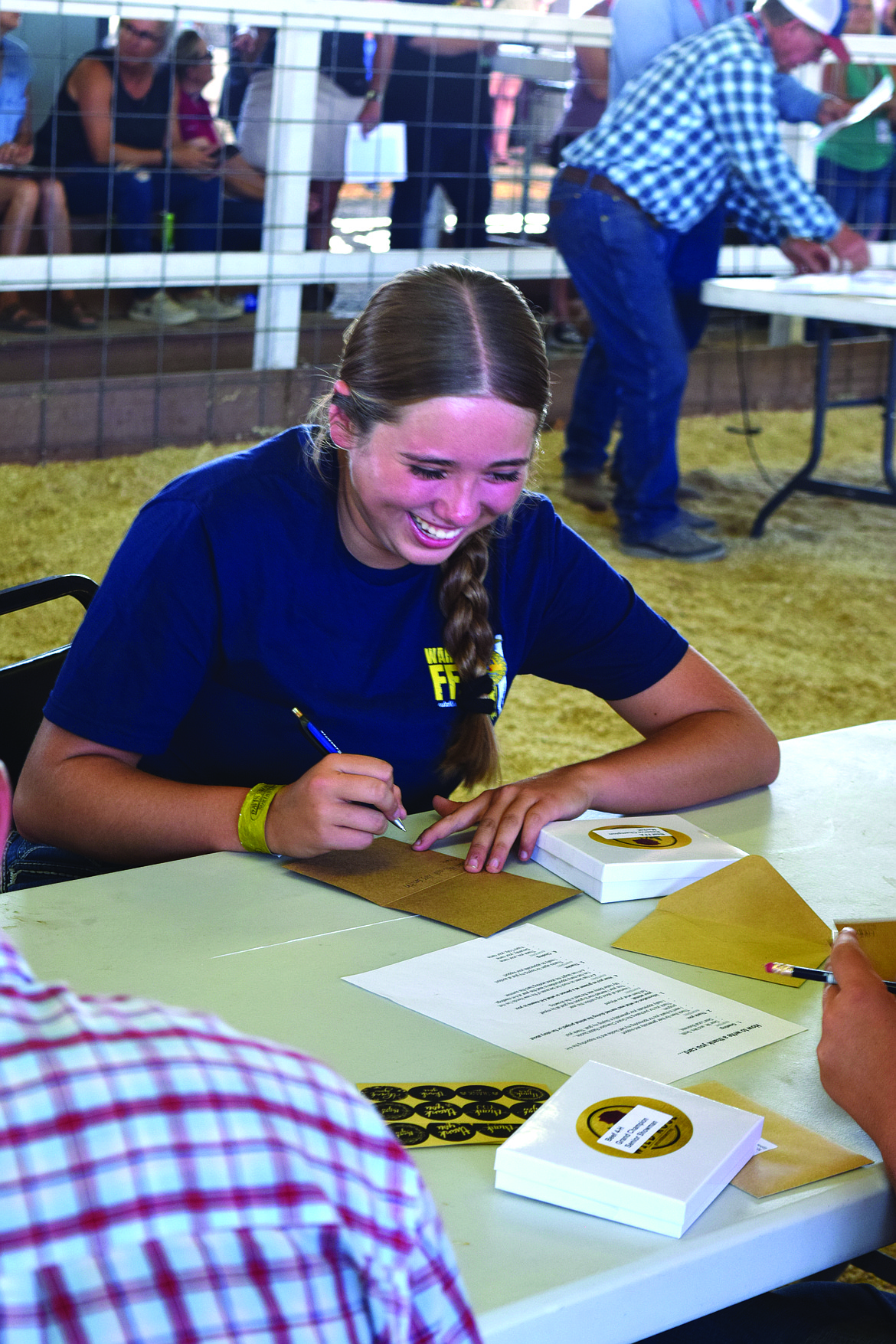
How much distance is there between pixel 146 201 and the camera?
183 inches

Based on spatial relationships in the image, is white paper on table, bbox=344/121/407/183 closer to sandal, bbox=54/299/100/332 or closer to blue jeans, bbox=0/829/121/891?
sandal, bbox=54/299/100/332

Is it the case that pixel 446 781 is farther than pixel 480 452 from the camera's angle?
Yes

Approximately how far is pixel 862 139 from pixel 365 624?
218 inches

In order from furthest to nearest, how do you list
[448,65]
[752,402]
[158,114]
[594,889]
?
[752,402]
[448,65]
[158,114]
[594,889]

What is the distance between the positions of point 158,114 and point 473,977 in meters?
4.21

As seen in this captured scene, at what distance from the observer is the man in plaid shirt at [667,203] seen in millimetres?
4129

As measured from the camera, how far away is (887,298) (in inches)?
164

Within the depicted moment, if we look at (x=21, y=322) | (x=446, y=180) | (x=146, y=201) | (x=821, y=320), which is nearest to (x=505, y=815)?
(x=821, y=320)

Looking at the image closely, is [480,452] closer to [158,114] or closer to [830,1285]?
[830,1285]

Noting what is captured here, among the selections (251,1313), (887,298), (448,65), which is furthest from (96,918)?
(448,65)

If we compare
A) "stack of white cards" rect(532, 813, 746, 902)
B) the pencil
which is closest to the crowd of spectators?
"stack of white cards" rect(532, 813, 746, 902)

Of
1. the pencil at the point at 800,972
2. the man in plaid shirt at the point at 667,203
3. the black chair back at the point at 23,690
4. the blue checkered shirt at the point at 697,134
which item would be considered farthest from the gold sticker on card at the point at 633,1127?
the blue checkered shirt at the point at 697,134

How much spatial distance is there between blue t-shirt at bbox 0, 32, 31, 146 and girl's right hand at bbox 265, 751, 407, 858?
151 inches

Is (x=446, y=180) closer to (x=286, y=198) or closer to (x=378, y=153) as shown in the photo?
(x=378, y=153)
